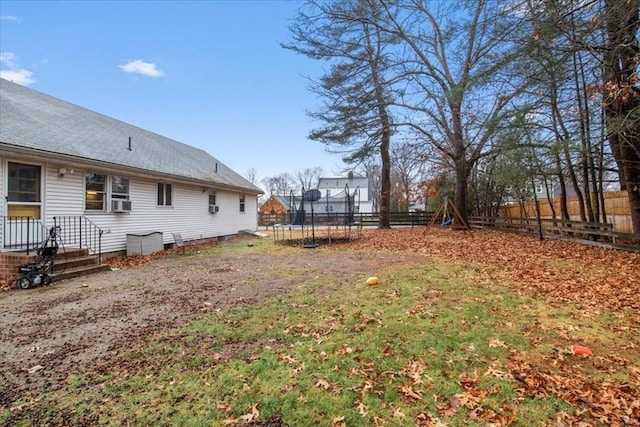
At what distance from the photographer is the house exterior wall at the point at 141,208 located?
8266 millimetres

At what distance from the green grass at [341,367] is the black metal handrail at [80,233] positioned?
6.54m

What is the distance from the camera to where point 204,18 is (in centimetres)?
1243

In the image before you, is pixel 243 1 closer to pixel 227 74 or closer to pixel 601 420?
pixel 227 74

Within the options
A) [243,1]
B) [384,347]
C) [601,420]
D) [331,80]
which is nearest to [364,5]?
[331,80]

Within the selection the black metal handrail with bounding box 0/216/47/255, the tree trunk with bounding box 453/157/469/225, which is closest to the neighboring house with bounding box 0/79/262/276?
the black metal handrail with bounding box 0/216/47/255

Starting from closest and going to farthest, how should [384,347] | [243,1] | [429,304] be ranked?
1. [384,347]
2. [429,304]
3. [243,1]

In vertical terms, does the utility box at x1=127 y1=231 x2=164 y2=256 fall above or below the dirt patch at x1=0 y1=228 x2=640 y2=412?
above

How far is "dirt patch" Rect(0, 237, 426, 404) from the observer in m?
3.33

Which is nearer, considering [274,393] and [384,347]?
[274,393]

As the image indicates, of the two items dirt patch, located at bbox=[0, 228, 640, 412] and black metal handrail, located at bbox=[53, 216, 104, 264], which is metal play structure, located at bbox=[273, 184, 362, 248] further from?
black metal handrail, located at bbox=[53, 216, 104, 264]

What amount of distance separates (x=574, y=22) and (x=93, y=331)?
859 centimetres

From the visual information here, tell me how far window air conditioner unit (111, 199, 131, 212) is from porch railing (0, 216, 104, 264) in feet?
2.70

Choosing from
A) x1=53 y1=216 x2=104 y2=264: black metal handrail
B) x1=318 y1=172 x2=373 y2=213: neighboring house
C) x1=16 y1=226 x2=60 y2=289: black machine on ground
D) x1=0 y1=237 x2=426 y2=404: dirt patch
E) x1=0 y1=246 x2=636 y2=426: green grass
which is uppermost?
x1=318 y1=172 x2=373 y2=213: neighboring house

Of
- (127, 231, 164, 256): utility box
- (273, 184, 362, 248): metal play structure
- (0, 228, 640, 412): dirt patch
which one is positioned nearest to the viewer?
(0, 228, 640, 412): dirt patch
